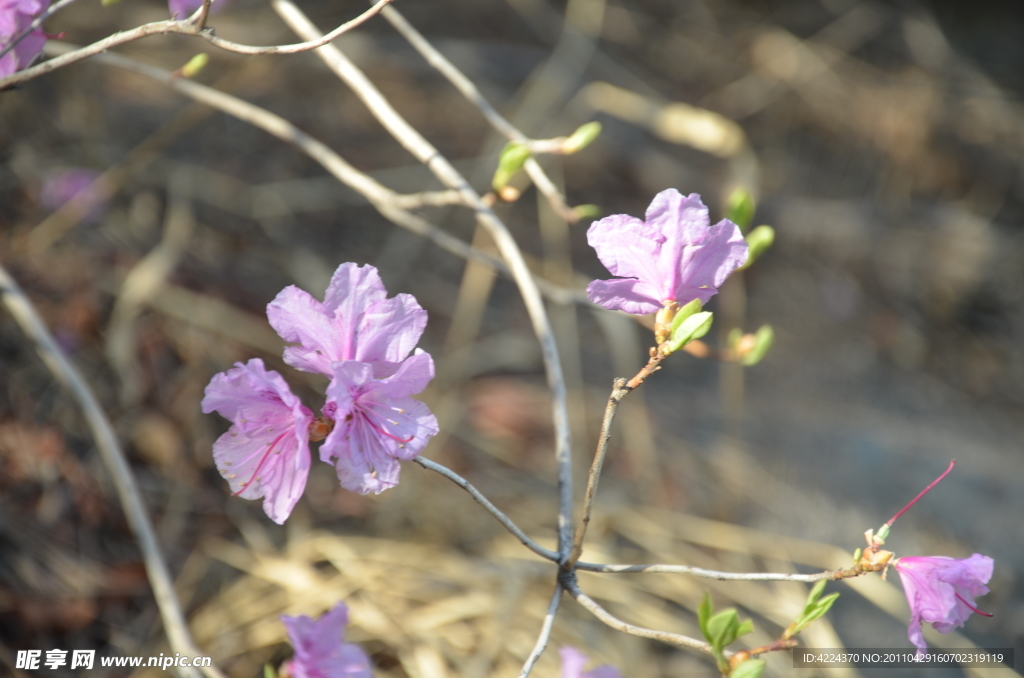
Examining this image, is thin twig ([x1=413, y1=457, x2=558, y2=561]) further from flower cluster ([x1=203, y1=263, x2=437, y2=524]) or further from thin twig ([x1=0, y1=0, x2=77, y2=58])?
thin twig ([x1=0, y1=0, x2=77, y2=58])

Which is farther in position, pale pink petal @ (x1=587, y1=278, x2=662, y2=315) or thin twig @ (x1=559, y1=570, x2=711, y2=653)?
pale pink petal @ (x1=587, y1=278, x2=662, y2=315)

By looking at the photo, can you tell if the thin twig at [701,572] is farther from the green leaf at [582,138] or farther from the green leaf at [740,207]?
the green leaf at [582,138]

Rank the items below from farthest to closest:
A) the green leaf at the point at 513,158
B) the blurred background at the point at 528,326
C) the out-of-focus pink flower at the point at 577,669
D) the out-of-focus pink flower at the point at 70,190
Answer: the out-of-focus pink flower at the point at 70,190 < the blurred background at the point at 528,326 < the green leaf at the point at 513,158 < the out-of-focus pink flower at the point at 577,669

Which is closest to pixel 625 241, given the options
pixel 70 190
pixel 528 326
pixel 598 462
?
pixel 598 462

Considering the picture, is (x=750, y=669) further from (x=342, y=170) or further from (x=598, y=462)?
(x=342, y=170)

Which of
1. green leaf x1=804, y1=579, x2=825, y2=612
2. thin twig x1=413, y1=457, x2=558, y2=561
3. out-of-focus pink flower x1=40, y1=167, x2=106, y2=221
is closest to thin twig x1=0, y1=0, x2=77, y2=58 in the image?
thin twig x1=413, y1=457, x2=558, y2=561

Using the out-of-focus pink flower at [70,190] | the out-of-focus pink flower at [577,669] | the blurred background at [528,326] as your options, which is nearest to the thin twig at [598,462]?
the out-of-focus pink flower at [577,669]

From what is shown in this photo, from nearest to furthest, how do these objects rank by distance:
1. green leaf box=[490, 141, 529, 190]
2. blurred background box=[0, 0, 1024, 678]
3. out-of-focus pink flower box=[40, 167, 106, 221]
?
1. green leaf box=[490, 141, 529, 190]
2. blurred background box=[0, 0, 1024, 678]
3. out-of-focus pink flower box=[40, 167, 106, 221]
